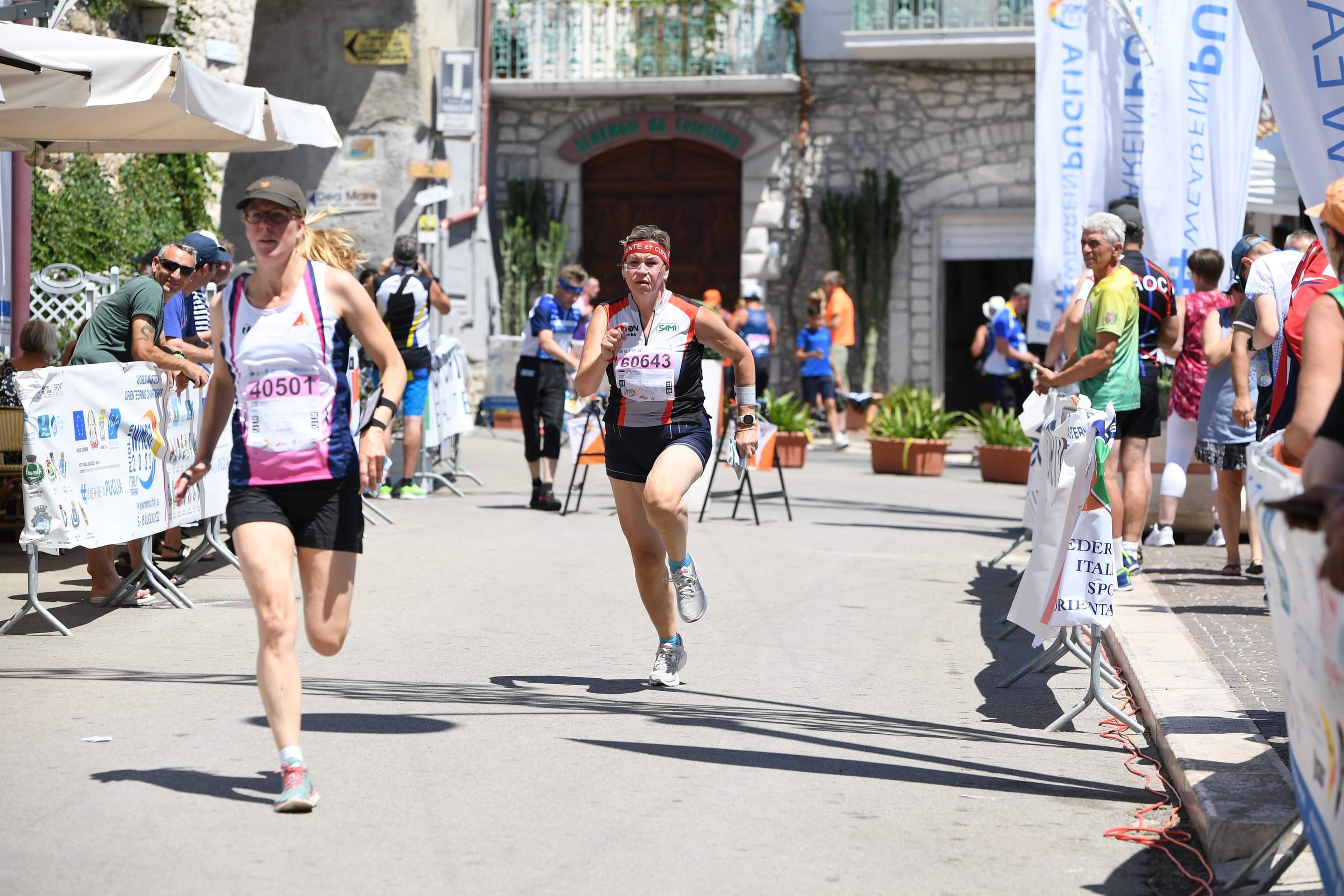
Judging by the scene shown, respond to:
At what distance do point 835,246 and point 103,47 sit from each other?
17.2 m

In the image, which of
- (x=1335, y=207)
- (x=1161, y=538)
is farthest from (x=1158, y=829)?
(x=1161, y=538)

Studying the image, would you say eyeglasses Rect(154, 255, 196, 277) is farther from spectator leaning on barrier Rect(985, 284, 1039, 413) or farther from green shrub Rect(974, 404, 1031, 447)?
spectator leaning on barrier Rect(985, 284, 1039, 413)

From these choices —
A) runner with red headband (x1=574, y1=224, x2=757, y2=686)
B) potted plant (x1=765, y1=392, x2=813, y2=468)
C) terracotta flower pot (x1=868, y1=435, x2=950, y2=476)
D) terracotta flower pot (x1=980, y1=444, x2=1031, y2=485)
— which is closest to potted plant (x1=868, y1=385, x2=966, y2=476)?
terracotta flower pot (x1=868, y1=435, x2=950, y2=476)

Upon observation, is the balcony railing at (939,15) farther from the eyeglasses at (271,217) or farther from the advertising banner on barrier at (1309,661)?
the advertising banner on barrier at (1309,661)

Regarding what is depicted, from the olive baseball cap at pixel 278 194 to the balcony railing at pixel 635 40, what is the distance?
70.0ft

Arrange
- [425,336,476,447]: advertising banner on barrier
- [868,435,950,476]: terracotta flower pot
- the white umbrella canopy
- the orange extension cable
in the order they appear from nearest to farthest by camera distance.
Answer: the orange extension cable → the white umbrella canopy → [425,336,476,447]: advertising banner on barrier → [868,435,950,476]: terracotta flower pot

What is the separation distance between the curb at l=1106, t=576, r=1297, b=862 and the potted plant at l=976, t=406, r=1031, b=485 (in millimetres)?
8576

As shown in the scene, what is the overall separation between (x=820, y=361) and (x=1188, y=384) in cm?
1024

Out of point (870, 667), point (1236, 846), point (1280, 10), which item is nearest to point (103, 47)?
point (870, 667)

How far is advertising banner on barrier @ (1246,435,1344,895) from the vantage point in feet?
10.9

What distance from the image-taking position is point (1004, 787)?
533 cm

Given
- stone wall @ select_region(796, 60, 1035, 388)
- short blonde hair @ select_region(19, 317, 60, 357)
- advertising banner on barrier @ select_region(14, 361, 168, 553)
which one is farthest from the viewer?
stone wall @ select_region(796, 60, 1035, 388)

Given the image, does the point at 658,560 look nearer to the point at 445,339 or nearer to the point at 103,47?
the point at 103,47

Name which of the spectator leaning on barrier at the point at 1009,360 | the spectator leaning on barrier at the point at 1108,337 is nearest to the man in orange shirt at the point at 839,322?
the spectator leaning on barrier at the point at 1009,360
